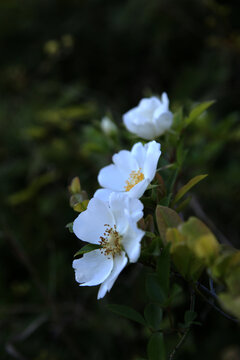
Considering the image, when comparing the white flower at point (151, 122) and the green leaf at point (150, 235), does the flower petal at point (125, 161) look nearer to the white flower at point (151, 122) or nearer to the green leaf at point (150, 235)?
the white flower at point (151, 122)

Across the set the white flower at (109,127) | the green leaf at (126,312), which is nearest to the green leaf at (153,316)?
the green leaf at (126,312)

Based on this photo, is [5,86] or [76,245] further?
[5,86]

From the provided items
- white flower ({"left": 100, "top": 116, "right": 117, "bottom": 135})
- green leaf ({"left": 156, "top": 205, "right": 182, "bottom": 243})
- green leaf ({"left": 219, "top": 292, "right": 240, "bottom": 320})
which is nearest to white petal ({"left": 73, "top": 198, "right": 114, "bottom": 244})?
green leaf ({"left": 156, "top": 205, "right": 182, "bottom": 243})

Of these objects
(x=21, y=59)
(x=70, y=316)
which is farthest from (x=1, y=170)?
(x=21, y=59)

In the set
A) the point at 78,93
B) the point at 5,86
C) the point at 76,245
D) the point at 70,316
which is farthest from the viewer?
the point at 5,86

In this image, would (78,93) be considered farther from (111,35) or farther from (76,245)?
(76,245)

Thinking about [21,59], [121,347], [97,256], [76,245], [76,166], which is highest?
[21,59]

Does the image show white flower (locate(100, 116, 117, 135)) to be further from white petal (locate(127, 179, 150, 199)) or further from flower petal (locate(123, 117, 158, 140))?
white petal (locate(127, 179, 150, 199))
